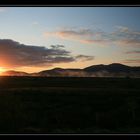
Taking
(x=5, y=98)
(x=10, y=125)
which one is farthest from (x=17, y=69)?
(x=10, y=125)

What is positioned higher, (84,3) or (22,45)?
(22,45)

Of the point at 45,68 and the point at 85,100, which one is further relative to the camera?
the point at 85,100

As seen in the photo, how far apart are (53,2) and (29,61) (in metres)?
2.86

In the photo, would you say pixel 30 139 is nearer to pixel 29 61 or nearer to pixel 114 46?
pixel 29 61

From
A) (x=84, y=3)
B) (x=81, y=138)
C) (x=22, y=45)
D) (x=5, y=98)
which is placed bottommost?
(x=81, y=138)

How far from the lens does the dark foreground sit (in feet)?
10.5

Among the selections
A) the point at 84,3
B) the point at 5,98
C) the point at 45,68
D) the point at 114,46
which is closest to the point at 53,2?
the point at 84,3

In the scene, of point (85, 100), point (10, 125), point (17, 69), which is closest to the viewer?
point (10, 125)

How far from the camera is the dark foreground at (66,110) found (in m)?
3.19

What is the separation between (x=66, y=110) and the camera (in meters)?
6.93

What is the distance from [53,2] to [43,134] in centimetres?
74

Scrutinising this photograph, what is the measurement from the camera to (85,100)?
8.88 metres

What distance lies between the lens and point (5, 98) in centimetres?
498

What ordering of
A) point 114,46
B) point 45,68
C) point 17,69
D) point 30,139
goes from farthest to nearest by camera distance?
point 114,46, point 17,69, point 45,68, point 30,139
